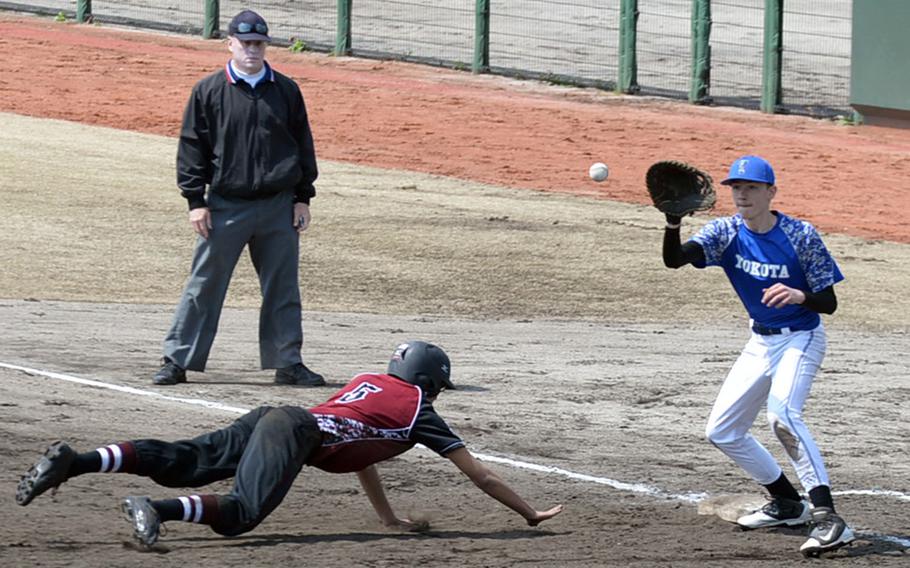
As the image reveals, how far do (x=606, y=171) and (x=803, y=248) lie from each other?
1355 cm

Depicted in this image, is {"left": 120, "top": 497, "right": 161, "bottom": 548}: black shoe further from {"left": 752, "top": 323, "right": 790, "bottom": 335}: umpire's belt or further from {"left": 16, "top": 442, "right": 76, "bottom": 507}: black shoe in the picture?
{"left": 752, "top": 323, "right": 790, "bottom": 335}: umpire's belt

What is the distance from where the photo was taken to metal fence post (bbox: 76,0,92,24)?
110ft

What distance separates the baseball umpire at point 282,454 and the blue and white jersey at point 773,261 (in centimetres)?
131

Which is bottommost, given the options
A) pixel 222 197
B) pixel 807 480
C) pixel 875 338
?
pixel 875 338

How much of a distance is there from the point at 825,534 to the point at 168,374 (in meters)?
4.62

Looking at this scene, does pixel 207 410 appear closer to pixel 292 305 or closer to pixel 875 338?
pixel 292 305

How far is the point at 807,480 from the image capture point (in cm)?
686

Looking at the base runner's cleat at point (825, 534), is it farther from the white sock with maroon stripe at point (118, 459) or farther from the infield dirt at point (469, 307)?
the white sock with maroon stripe at point (118, 459)

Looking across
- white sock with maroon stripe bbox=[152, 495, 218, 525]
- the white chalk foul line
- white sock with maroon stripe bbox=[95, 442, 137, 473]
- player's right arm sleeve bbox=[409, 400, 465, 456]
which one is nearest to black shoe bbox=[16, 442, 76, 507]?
white sock with maroon stripe bbox=[95, 442, 137, 473]

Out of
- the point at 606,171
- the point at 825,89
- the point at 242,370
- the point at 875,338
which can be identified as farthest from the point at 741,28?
the point at 242,370

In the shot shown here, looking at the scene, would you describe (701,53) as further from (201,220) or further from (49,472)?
(49,472)

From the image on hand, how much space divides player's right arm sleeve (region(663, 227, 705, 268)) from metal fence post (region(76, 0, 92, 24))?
28.3 m

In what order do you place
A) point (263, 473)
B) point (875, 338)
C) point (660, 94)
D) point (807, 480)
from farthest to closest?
point (660, 94)
point (875, 338)
point (807, 480)
point (263, 473)

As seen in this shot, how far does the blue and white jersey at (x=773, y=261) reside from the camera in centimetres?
693
